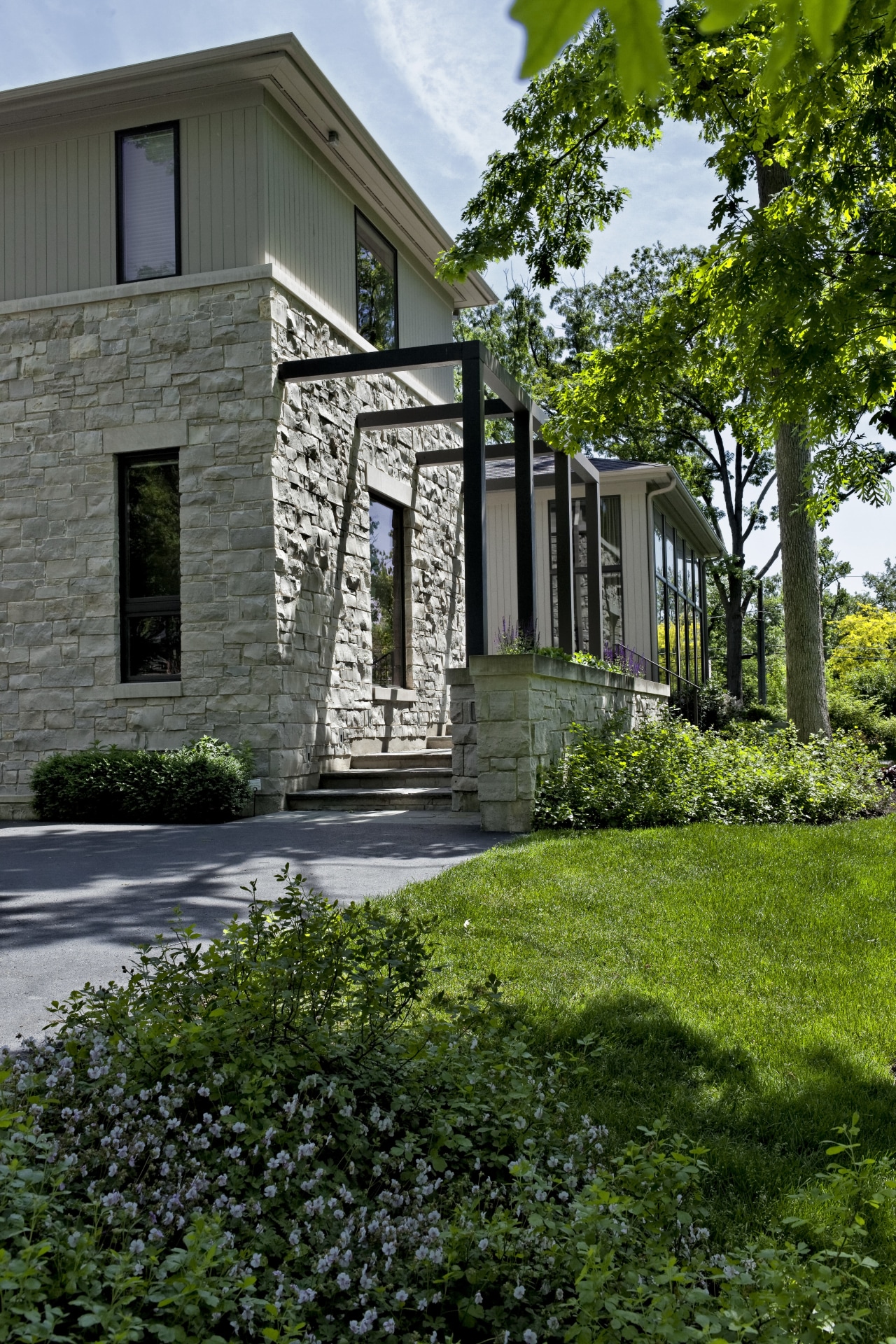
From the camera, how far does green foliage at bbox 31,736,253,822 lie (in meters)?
9.29

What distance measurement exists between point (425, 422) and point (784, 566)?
4.47 metres

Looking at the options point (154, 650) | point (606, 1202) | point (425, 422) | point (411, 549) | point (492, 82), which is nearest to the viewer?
point (606, 1202)

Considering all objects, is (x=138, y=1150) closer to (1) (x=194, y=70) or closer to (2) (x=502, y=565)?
(1) (x=194, y=70)

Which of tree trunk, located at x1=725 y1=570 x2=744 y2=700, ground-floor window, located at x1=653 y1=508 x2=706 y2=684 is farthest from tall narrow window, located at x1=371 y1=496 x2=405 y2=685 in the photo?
tree trunk, located at x1=725 y1=570 x2=744 y2=700

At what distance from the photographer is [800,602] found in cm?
1235

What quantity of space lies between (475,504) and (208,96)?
497 cm

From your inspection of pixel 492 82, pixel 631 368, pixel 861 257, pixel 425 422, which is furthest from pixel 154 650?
pixel 492 82

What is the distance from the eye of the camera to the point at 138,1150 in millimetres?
2223

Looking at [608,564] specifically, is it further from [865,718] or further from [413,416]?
[413,416]

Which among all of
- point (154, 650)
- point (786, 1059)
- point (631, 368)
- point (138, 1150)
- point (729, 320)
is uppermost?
point (631, 368)

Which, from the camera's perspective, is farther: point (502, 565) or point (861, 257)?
point (502, 565)

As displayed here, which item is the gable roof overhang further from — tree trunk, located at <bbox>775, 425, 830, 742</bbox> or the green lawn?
the green lawn

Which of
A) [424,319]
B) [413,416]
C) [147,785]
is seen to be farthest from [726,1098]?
[424,319]

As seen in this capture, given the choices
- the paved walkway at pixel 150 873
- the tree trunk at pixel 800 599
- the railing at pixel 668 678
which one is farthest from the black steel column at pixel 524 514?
the railing at pixel 668 678
